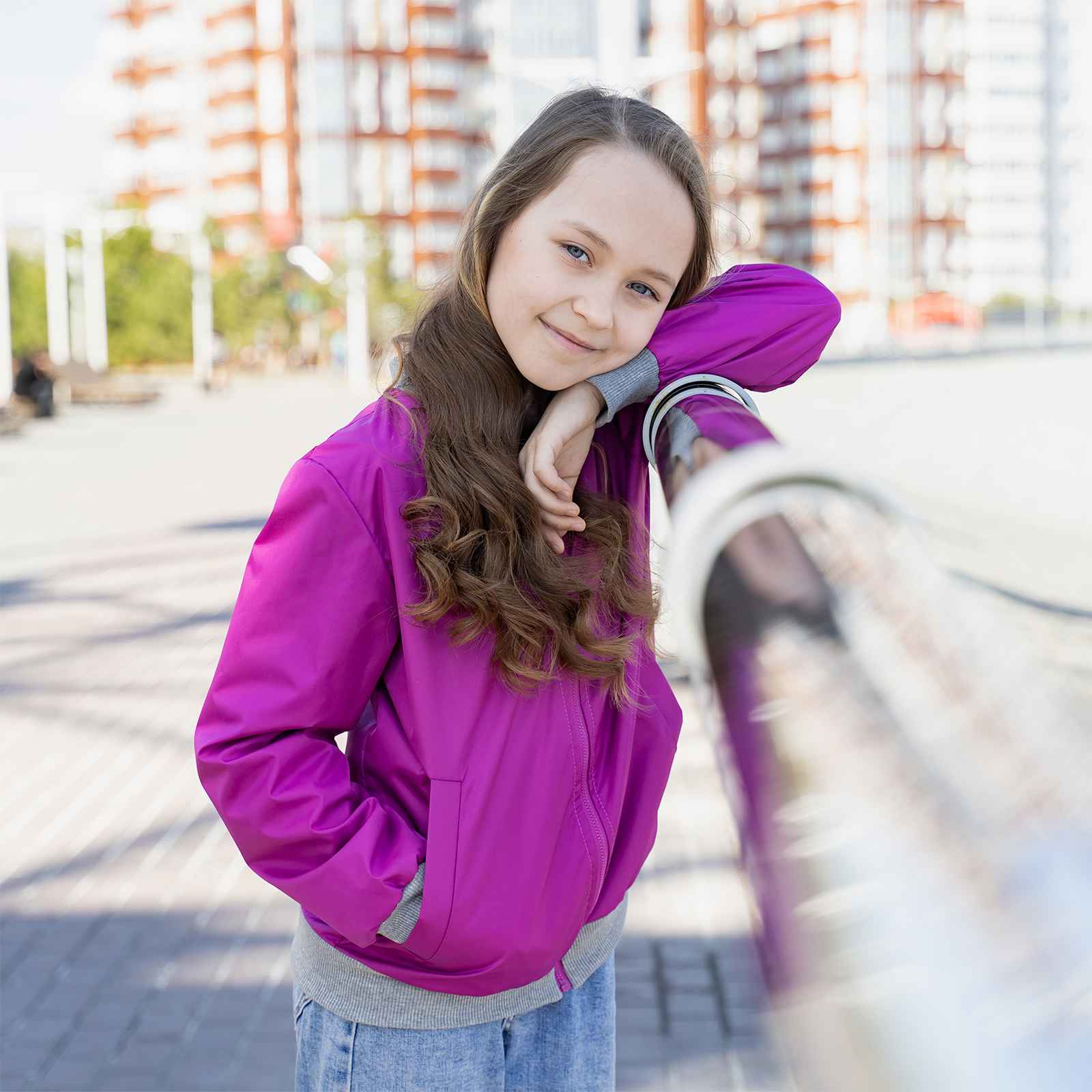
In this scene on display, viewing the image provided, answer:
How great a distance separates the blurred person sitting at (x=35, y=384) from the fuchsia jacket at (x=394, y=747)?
75.8 feet

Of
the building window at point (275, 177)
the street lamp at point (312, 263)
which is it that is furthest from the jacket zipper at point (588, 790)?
the building window at point (275, 177)

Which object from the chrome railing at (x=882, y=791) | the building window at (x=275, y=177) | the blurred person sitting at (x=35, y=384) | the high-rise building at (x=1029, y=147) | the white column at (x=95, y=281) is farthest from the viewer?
the high-rise building at (x=1029, y=147)

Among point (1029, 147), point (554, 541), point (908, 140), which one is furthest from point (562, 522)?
point (1029, 147)

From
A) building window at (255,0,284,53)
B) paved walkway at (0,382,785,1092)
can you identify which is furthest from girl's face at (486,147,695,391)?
building window at (255,0,284,53)

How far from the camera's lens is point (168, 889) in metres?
3.94

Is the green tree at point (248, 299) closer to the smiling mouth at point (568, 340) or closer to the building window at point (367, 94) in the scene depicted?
the building window at point (367, 94)

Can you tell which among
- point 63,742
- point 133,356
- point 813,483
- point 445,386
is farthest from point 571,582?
point 133,356

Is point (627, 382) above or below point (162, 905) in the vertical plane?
above

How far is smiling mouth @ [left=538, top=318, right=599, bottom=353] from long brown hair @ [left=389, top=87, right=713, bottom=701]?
0.22ft

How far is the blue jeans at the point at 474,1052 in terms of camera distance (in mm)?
1387

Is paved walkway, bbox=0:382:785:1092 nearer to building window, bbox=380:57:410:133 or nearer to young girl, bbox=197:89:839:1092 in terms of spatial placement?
young girl, bbox=197:89:839:1092

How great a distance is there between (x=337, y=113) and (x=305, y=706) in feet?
289

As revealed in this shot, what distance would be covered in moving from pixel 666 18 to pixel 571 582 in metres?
81.7

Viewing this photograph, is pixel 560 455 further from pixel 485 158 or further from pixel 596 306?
pixel 485 158
